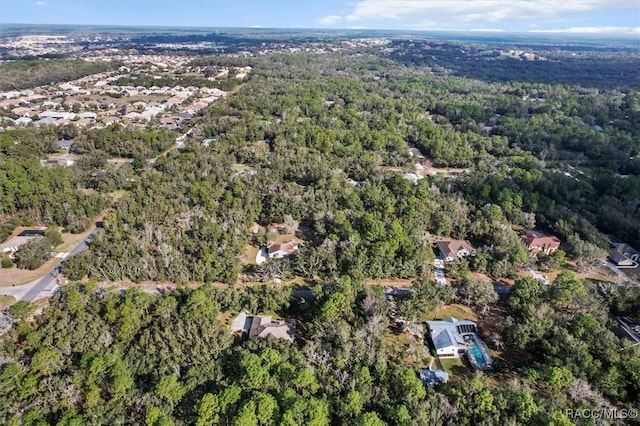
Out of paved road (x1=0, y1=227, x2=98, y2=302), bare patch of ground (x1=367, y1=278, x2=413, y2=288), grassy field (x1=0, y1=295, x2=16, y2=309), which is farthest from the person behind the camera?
bare patch of ground (x1=367, y1=278, x2=413, y2=288)

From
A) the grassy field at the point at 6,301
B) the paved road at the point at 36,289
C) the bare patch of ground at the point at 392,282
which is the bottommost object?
the grassy field at the point at 6,301

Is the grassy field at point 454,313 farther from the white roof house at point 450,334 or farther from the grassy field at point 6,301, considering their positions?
the grassy field at point 6,301

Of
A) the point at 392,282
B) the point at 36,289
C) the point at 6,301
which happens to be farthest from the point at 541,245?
A: the point at 6,301

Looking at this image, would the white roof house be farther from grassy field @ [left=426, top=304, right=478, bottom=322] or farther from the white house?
the white house

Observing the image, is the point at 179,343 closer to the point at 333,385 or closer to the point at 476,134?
the point at 333,385

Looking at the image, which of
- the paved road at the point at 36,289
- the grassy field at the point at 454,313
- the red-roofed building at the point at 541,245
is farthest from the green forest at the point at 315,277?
the paved road at the point at 36,289

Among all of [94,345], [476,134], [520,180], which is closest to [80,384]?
[94,345]

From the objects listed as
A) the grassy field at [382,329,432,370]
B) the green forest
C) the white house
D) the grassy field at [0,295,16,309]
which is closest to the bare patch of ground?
the green forest

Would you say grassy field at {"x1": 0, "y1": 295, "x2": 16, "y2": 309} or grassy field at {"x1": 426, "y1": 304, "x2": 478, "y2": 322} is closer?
grassy field at {"x1": 426, "y1": 304, "x2": 478, "y2": 322}
